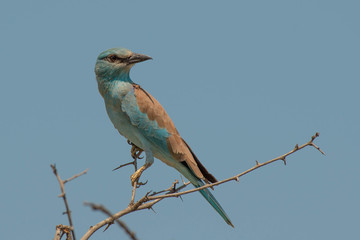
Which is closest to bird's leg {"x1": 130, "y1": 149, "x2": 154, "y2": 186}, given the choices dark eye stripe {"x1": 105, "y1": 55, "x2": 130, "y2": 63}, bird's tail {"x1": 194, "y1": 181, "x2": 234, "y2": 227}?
bird's tail {"x1": 194, "y1": 181, "x2": 234, "y2": 227}

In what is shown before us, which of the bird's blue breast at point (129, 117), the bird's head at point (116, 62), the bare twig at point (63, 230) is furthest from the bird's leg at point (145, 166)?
the bare twig at point (63, 230)

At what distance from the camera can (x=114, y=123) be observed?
22.0 feet

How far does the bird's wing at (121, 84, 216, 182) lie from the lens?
659cm

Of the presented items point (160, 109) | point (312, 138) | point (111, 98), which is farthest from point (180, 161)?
point (312, 138)

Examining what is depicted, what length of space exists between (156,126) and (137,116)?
1.05 feet

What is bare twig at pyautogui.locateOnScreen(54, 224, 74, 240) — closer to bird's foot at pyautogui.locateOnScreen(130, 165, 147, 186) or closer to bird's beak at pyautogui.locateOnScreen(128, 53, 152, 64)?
→ bird's foot at pyautogui.locateOnScreen(130, 165, 147, 186)

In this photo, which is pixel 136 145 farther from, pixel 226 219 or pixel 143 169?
pixel 226 219

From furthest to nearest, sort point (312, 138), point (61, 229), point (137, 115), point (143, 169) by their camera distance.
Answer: point (137, 115), point (143, 169), point (312, 138), point (61, 229)

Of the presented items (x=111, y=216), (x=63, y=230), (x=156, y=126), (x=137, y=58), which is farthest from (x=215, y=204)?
(x=111, y=216)

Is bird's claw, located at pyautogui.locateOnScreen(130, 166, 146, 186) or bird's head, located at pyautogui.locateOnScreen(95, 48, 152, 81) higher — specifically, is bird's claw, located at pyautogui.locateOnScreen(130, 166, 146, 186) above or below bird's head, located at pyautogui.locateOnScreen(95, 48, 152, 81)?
below

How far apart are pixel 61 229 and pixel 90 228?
0.21 m

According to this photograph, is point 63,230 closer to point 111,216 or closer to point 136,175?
point 111,216

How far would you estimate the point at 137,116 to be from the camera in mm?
6586

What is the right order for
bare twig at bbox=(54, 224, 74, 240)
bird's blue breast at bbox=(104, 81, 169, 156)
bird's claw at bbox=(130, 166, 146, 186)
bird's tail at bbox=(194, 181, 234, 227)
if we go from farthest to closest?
bird's blue breast at bbox=(104, 81, 169, 156), bird's tail at bbox=(194, 181, 234, 227), bird's claw at bbox=(130, 166, 146, 186), bare twig at bbox=(54, 224, 74, 240)
